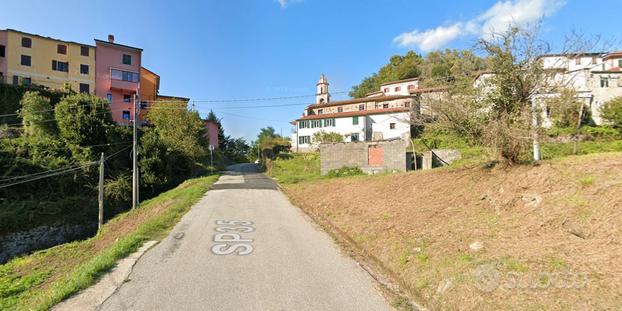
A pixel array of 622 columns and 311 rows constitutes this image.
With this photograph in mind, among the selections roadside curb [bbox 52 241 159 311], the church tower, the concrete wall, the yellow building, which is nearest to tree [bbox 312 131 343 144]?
the concrete wall

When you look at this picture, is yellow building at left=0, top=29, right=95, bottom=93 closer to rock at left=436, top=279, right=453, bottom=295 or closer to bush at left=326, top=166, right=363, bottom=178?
bush at left=326, top=166, right=363, bottom=178

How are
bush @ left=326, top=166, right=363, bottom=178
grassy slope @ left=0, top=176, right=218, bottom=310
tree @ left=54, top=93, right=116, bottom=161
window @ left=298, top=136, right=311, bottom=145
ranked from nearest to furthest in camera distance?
grassy slope @ left=0, top=176, right=218, bottom=310 → bush @ left=326, top=166, right=363, bottom=178 → tree @ left=54, top=93, right=116, bottom=161 → window @ left=298, top=136, right=311, bottom=145

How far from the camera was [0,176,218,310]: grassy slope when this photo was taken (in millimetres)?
5552

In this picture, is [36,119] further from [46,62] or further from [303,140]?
[303,140]

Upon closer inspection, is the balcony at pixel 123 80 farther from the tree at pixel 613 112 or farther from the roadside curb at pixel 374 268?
the tree at pixel 613 112

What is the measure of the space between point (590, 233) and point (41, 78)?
50081mm

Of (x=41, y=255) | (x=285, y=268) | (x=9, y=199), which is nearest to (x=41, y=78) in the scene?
(x=9, y=199)

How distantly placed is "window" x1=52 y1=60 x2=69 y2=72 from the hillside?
44.3 meters

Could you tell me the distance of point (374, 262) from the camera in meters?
6.69

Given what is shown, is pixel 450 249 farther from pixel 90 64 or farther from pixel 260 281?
pixel 90 64

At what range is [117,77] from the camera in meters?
40.2

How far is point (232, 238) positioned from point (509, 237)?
6435mm

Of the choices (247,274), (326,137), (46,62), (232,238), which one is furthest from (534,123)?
(46,62)

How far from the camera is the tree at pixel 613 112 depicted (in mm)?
25458
